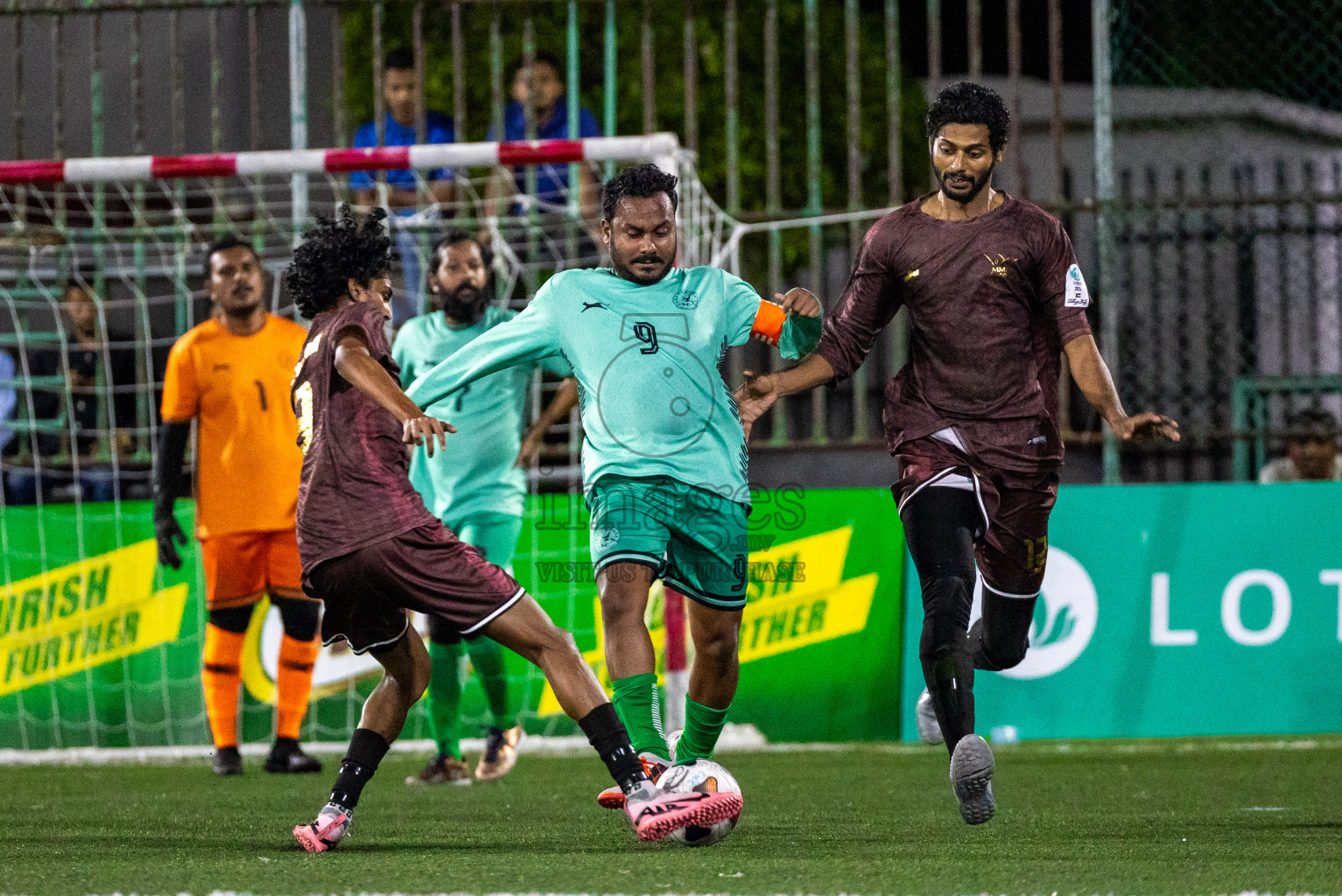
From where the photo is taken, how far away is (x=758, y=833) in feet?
16.0

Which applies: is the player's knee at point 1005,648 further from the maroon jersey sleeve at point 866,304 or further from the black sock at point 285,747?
the black sock at point 285,747

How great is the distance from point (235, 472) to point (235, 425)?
0.20 metres

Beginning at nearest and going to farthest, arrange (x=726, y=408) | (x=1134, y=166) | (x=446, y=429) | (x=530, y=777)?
(x=446, y=429) → (x=726, y=408) → (x=530, y=777) → (x=1134, y=166)

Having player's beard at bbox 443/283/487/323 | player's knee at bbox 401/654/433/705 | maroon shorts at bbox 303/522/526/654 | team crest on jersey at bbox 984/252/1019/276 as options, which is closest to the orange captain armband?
team crest on jersey at bbox 984/252/1019/276

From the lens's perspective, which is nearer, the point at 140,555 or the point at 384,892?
the point at 384,892

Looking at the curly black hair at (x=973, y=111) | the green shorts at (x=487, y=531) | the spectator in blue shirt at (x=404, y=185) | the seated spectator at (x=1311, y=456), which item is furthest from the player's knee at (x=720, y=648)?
the seated spectator at (x=1311, y=456)

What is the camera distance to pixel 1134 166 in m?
16.1

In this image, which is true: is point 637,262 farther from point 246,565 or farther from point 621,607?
point 246,565

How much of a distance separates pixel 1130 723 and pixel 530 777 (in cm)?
277

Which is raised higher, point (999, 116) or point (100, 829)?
point (999, 116)

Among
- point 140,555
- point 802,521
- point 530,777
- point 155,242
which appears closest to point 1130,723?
point 802,521

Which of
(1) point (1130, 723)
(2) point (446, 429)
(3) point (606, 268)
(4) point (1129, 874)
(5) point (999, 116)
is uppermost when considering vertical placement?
(5) point (999, 116)

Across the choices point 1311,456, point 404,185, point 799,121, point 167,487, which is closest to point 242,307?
point 167,487

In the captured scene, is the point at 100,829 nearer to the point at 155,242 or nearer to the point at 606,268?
the point at 606,268
